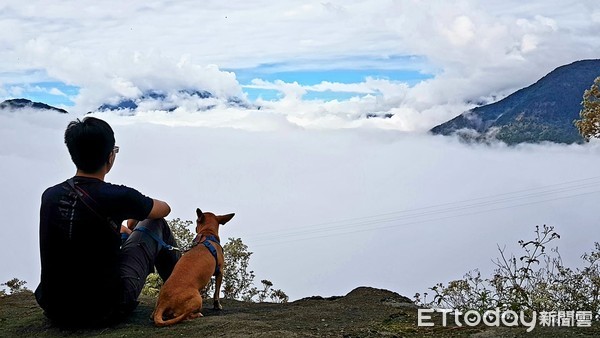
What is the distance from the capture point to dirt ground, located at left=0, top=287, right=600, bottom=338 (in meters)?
6.44

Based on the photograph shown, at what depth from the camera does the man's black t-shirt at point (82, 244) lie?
249 inches

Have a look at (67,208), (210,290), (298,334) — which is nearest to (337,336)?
(298,334)

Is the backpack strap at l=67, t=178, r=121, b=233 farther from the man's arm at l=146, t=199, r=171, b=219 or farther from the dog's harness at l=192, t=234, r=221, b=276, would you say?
the dog's harness at l=192, t=234, r=221, b=276

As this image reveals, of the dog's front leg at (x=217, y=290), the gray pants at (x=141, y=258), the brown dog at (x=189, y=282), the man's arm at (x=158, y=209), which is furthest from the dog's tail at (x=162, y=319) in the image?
the dog's front leg at (x=217, y=290)

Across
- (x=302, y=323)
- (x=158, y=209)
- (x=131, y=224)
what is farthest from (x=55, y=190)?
(x=302, y=323)

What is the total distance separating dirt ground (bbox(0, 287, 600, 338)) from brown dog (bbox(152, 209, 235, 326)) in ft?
0.53

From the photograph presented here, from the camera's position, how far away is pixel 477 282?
905 cm

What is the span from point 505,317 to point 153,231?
4.04 metres

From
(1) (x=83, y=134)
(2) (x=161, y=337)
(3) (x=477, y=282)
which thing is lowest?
(2) (x=161, y=337)

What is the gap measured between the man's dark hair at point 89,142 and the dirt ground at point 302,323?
1811 millimetres

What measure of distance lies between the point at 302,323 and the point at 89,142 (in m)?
2.99

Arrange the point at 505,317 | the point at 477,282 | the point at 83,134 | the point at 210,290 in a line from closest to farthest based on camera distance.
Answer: the point at 83,134
the point at 505,317
the point at 477,282
the point at 210,290

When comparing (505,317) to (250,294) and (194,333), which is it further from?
(250,294)

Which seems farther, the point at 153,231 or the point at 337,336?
the point at 153,231
